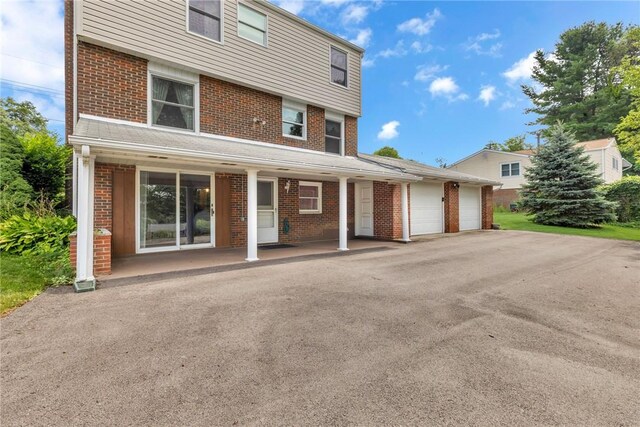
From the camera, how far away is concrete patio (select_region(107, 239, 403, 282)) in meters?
6.32

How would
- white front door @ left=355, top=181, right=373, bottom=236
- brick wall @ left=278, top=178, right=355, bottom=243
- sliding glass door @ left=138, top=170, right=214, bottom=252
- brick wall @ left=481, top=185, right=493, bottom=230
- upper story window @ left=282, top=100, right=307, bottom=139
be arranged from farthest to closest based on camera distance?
brick wall @ left=481, top=185, right=493, bottom=230 < white front door @ left=355, top=181, right=373, bottom=236 < upper story window @ left=282, top=100, right=307, bottom=139 < brick wall @ left=278, top=178, right=355, bottom=243 < sliding glass door @ left=138, top=170, right=214, bottom=252

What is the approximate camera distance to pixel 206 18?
901 cm

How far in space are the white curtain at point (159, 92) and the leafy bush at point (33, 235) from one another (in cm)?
357

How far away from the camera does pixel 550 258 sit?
331 inches

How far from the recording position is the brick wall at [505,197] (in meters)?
27.5

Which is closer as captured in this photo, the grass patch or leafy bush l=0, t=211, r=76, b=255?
the grass patch

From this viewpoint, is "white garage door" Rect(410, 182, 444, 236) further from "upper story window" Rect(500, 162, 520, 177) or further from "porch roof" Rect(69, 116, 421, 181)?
"upper story window" Rect(500, 162, 520, 177)

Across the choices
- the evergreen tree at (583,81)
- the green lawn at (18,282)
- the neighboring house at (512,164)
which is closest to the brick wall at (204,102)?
the green lawn at (18,282)

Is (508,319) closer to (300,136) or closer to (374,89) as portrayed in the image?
(300,136)

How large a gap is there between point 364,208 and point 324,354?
10194 millimetres

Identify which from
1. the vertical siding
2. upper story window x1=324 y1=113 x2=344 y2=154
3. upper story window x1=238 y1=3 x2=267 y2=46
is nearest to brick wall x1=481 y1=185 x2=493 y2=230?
the vertical siding

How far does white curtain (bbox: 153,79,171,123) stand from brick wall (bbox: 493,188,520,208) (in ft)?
93.7

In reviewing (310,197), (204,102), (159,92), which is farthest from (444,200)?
(159,92)

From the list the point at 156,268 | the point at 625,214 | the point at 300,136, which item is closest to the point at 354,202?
the point at 300,136
